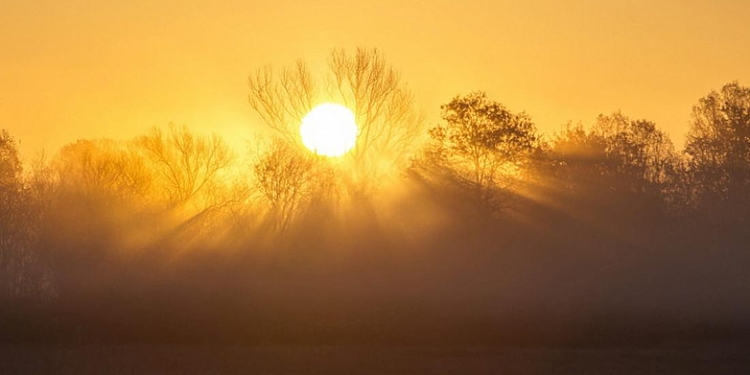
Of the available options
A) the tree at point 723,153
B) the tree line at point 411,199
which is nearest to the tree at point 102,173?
the tree line at point 411,199

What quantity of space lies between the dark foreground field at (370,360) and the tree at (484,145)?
56.2 ft

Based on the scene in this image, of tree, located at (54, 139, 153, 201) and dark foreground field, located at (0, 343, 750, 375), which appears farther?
tree, located at (54, 139, 153, 201)

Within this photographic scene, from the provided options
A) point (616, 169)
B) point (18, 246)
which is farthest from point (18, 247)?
point (616, 169)

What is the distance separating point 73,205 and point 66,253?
309 cm

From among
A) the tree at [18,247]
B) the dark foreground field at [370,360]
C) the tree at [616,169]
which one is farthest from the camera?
the tree at [616,169]

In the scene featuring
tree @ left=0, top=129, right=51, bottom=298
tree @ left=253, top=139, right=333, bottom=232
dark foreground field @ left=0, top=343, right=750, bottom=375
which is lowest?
dark foreground field @ left=0, top=343, right=750, bottom=375

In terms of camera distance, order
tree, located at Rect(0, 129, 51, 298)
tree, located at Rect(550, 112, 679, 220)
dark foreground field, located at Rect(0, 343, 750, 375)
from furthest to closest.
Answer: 1. tree, located at Rect(550, 112, 679, 220)
2. tree, located at Rect(0, 129, 51, 298)
3. dark foreground field, located at Rect(0, 343, 750, 375)

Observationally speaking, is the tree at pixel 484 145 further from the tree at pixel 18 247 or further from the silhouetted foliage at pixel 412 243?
the tree at pixel 18 247

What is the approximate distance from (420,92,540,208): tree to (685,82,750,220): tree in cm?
902

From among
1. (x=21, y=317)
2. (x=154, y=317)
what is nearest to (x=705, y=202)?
(x=154, y=317)

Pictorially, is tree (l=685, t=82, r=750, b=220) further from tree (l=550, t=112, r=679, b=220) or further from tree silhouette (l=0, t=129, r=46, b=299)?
tree silhouette (l=0, t=129, r=46, b=299)

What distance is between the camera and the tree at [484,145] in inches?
2135

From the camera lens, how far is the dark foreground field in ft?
109

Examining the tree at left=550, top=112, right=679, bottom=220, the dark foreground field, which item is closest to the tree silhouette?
the dark foreground field
